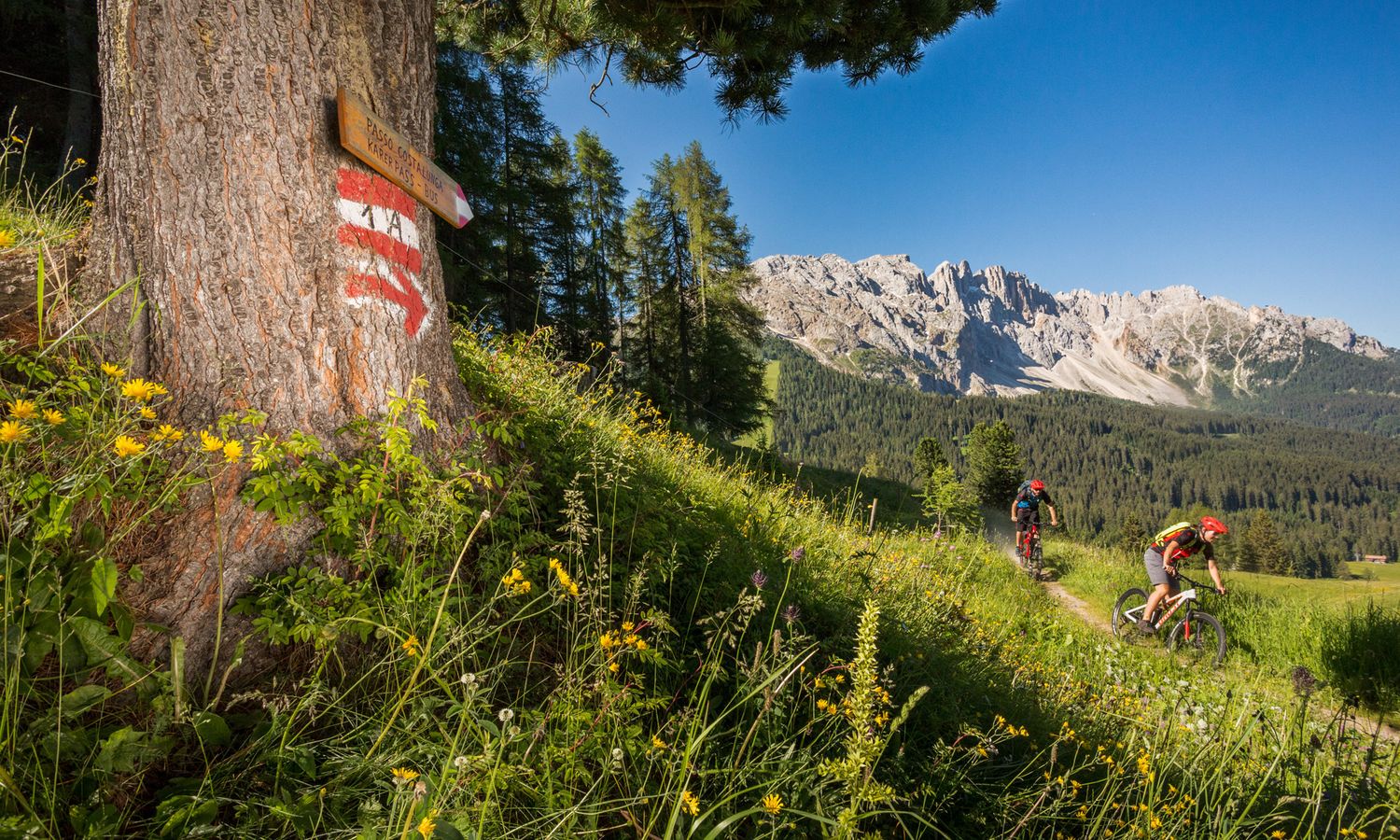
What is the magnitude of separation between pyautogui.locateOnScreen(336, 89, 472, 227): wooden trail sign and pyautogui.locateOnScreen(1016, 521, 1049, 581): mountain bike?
12902mm

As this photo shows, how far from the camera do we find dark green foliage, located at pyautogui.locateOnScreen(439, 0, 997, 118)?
421cm

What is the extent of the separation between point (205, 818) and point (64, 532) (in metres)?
0.75

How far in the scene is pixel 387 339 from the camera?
2230mm

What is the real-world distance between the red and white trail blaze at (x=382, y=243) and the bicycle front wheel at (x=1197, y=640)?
31.7 feet

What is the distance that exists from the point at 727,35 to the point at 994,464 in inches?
1699

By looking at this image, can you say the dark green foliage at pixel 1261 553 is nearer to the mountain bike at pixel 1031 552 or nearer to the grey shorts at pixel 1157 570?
the mountain bike at pixel 1031 552

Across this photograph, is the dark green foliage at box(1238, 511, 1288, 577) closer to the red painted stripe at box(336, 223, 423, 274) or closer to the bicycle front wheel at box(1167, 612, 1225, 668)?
the bicycle front wheel at box(1167, 612, 1225, 668)

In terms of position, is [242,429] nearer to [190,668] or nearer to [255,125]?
[190,668]

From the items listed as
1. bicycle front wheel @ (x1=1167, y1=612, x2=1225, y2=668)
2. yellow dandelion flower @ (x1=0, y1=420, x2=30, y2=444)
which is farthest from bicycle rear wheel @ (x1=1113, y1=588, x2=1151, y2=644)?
yellow dandelion flower @ (x1=0, y1=420, x2=30, y2=444)

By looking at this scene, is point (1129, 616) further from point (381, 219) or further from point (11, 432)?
point (11, 432)

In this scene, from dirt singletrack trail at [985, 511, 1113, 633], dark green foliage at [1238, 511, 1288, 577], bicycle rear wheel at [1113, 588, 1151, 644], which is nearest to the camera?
bicycle rear wheel at [1113, 588, 1151, 644]

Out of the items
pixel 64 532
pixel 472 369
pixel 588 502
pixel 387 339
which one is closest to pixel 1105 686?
pixel 588 502

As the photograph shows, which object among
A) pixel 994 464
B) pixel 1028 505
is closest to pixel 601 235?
pixel 1028 505

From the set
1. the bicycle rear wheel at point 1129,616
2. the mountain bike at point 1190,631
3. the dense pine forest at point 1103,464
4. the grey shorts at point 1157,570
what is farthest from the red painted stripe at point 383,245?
the dense pine forest at point 1103,464
